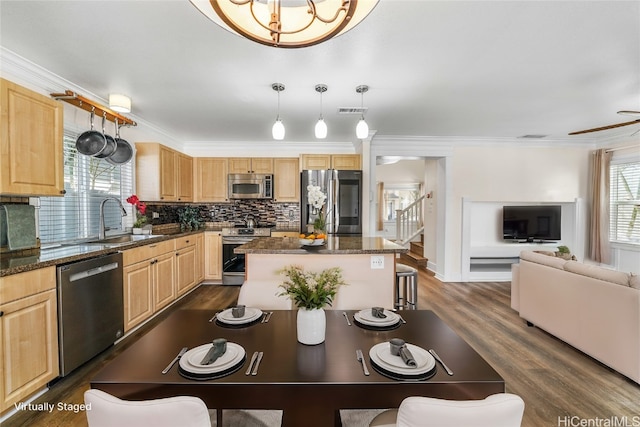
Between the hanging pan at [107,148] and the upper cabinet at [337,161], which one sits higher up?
the upper cabinet at [337,161]

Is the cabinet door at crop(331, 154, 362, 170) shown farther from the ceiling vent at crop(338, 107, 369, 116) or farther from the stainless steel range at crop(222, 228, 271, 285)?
the stainless steel range at crop(222, 228, 271, 285)

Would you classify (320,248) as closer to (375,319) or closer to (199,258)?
(375,319)

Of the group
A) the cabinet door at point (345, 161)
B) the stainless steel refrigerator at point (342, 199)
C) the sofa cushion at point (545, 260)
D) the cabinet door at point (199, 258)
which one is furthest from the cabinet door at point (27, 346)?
the sofa cushion at point (545, 260)

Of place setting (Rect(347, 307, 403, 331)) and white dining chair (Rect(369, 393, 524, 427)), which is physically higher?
white dining chair (Rect(369, 393, 524, 427))

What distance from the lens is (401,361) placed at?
1042mm

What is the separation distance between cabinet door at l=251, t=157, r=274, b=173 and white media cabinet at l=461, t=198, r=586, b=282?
332cm

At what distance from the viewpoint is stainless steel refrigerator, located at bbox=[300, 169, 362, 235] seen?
435 centimetres

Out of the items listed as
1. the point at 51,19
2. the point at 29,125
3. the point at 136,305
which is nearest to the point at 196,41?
the point at 51,19

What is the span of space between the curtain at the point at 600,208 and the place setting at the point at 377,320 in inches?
204

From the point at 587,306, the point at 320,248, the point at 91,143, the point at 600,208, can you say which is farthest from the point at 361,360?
the point at 600,208

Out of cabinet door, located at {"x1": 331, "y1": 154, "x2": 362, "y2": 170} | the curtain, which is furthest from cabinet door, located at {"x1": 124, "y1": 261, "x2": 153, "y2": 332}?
the curtain

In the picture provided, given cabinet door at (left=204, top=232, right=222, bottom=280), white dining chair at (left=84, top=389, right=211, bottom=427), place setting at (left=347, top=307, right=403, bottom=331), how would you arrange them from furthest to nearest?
cabinet door at (left=204, top=232, right=222, bottom=280), place setting at (left=347, top=307, right=403, bottom=331), white dining chair at (left=84, top=389, right=211, bottom=427)

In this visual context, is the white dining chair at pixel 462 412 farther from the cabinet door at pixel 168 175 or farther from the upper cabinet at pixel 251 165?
the upper cabinet at pixel 251 165

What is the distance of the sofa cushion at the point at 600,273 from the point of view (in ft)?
7.09
